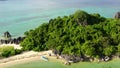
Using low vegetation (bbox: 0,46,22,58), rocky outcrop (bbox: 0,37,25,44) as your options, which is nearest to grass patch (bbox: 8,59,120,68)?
low vegetation (bbox: 0,46,22,58)

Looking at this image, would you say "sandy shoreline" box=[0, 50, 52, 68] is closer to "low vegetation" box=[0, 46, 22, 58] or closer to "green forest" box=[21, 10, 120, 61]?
"low vegetation" box=[0, 46, 22, 58]

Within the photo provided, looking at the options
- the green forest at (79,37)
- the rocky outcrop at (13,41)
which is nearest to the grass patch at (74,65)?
the green forest at (79,37)

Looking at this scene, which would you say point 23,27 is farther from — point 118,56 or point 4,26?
point 118,56

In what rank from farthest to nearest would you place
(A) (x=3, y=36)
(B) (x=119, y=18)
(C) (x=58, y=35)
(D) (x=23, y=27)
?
(D) (x=23, y=27)
(A) (x=3, y=36)
(B) (x=119, y=18)
(C) (x=58, y=35)

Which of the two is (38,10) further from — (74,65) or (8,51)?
(74,65)

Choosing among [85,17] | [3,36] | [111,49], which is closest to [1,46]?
[3,36]

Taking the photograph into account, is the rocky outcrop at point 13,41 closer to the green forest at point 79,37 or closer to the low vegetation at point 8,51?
the green forest at point 79,37
